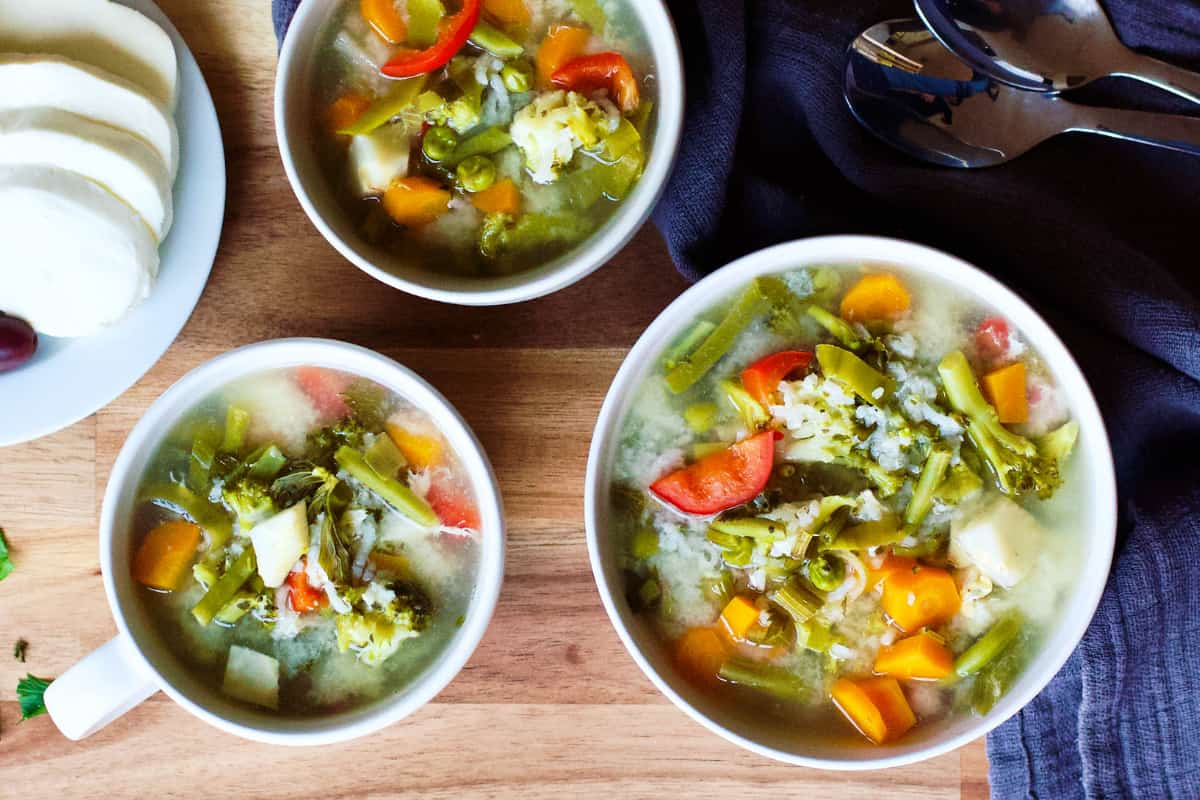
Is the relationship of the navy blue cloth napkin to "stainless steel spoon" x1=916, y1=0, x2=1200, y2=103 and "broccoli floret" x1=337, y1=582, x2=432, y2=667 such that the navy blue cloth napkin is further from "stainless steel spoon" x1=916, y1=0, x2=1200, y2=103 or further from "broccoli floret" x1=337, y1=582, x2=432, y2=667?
"broccoli floret" x1=337, y1=582, x2=432, y2=667

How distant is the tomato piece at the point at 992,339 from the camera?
1565 millimetres

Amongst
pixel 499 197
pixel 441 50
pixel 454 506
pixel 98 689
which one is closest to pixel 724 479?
pixel 454 506

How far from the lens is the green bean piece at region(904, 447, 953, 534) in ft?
5.05

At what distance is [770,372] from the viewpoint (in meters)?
1.55

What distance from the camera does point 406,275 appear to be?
1608mm

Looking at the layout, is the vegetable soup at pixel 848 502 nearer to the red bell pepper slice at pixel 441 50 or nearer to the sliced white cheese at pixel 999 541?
the sliced white cheese at pixel 999 541

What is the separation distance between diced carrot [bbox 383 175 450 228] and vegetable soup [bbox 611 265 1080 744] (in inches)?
16.8

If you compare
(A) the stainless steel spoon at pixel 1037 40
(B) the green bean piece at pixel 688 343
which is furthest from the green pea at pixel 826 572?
(A) the stainless steel spoon at pixel 1037 40

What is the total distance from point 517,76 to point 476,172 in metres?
0.15

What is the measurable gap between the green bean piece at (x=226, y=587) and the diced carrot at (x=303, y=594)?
2.5 inches

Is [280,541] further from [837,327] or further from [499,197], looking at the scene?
[837,327]

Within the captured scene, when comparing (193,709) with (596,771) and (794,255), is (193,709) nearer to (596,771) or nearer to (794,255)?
(596,771)

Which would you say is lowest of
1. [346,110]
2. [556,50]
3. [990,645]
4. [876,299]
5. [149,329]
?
[990,645]

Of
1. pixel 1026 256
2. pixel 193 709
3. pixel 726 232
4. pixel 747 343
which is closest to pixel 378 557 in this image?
pixel 193 709
